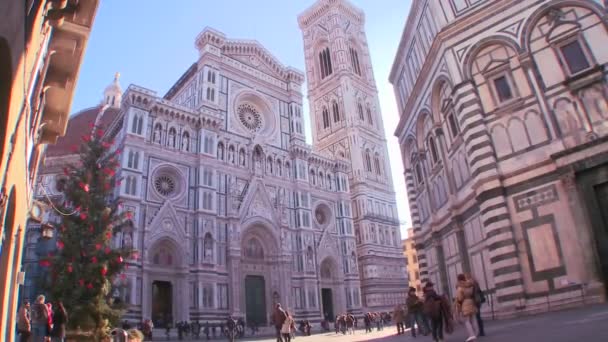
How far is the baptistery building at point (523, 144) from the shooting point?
1155 centimetres

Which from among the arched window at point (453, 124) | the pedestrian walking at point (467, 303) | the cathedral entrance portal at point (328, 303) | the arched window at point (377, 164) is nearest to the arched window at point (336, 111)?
→ the arched window at point (377, 164)

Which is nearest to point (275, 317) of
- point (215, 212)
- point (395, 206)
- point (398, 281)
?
point (215, 212)

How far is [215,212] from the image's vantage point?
3023cm

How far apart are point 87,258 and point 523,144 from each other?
610 inches

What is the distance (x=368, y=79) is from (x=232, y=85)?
87.3 ft

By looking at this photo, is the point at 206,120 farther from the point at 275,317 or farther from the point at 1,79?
the point at 1,79

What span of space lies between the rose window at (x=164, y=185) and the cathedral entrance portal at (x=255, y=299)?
8573 mm

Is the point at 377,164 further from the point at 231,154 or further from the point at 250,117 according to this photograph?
the point at 231,154

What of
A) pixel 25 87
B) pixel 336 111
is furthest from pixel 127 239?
pixel 336 111

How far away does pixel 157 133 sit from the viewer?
29.8 metres

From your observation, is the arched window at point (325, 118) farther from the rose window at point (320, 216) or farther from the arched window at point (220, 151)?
the arched window at point (220, 151)

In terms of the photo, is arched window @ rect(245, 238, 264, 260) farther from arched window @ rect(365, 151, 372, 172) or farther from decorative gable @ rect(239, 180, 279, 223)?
arched window @ rect(365, 151, 372, 172)

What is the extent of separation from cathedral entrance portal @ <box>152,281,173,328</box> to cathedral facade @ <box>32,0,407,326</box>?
2.7 inches

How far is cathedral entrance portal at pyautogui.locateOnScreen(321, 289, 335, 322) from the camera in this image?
Result: 3659 centimetres
